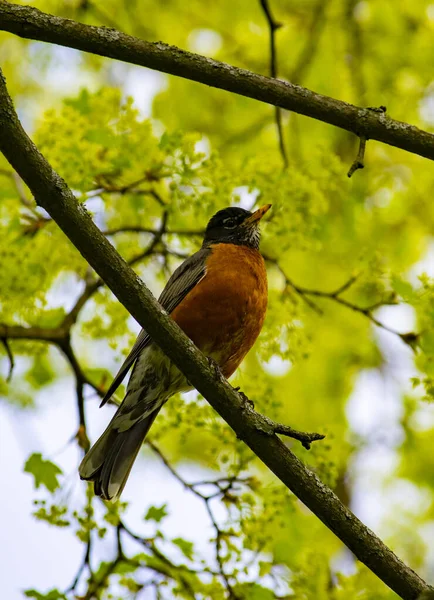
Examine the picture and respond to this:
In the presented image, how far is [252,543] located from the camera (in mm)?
4086

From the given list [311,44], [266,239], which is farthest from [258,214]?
[311,44]

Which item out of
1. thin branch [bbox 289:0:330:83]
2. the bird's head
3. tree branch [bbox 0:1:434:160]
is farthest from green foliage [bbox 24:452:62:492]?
thin branch [bbox 289:0:330:83]

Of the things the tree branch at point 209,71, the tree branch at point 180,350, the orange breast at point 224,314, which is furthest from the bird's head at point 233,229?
the tree branch at point 180,350

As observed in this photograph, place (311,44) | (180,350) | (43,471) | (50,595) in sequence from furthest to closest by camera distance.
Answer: (311,44), (43,471), (50,595), (180,350)

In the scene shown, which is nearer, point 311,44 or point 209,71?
point 209,71

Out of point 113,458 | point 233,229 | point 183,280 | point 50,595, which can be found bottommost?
point 50,595

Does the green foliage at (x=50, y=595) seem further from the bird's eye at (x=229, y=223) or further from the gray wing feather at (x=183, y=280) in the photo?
the bird's eye at (x=229, y=223)

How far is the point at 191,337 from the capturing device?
4.75 metres

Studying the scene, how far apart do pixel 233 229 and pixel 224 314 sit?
43.8 inches

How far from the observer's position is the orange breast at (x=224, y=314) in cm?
471

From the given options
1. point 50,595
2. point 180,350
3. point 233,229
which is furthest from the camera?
point 233,229

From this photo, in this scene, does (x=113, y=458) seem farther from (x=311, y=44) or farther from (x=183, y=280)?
(x=311, y=44)

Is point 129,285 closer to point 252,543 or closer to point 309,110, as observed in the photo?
point 309,110

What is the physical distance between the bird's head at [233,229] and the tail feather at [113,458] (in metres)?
1.29
